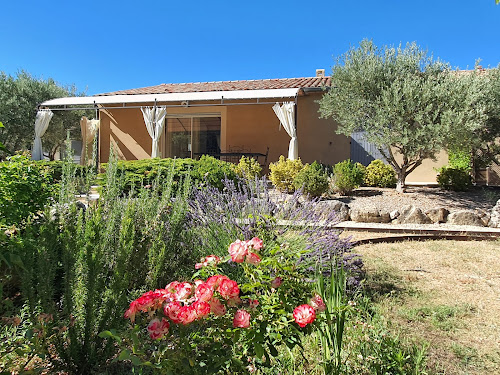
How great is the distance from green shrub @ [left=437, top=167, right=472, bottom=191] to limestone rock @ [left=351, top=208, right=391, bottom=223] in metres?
4.18

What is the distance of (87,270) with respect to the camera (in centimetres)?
159

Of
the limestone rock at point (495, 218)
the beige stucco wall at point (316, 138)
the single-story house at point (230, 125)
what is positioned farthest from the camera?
the beige stucco wall at point (316, 138)

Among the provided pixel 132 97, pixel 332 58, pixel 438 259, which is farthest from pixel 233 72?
pixel 438 259

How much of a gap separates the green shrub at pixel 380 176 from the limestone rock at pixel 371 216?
3.47 meters

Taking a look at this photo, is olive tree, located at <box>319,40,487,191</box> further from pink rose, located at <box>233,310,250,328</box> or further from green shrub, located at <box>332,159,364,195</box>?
pink rose, located at <box>233,310,250,328</box>

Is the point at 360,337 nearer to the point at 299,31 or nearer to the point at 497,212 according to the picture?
the point at 497,212

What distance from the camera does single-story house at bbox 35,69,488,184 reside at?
1180 centimetres

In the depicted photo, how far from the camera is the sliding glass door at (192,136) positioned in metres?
13.9

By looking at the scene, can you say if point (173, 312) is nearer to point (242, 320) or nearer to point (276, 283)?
point (242, 320)

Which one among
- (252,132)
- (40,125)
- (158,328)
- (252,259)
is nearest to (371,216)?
(252,259)

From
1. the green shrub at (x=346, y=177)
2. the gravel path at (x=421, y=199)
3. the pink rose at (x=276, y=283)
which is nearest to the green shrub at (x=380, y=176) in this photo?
the gravel path at (x=421, y=199)

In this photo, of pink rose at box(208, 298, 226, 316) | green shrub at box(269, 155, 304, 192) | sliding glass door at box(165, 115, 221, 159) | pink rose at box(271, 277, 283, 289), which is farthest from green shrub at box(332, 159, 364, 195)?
pink rose at box(208, 298, 226, 316)

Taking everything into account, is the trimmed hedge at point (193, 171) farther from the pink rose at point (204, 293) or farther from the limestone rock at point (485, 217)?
the limestone rock at point (485, 217)

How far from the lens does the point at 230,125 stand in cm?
1317
